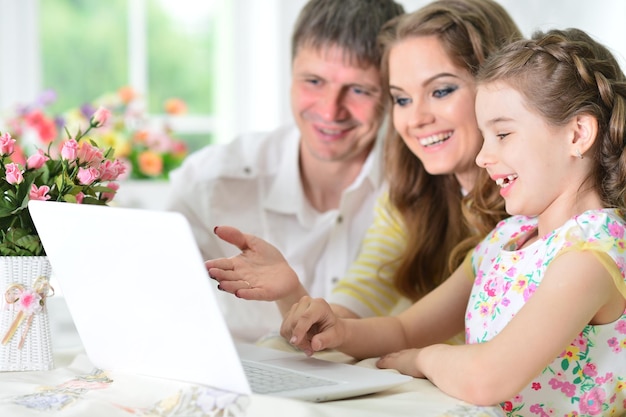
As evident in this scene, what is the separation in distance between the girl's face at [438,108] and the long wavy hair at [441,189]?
1.2 inches

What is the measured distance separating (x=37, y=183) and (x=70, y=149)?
8 cm

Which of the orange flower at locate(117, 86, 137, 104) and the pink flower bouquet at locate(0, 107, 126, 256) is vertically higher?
the pink flower bouquet at locate(0, 107, 126, 256)

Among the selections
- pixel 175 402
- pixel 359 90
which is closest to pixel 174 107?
pixel 359 90

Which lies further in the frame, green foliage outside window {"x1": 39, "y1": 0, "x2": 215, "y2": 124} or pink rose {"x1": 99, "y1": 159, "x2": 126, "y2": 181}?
green foliage outside window {"x1": 39, "y1": 0, "x2": 215, "y2": 124}

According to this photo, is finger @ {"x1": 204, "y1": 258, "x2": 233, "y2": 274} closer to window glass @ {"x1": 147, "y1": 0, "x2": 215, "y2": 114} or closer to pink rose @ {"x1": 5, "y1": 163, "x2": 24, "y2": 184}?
pink rose @ {"x1": 5, "y1": 163, "x2": 24, "y2": 184}

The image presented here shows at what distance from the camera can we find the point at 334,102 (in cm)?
227

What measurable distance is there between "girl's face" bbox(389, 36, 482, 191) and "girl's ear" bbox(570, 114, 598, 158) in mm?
520

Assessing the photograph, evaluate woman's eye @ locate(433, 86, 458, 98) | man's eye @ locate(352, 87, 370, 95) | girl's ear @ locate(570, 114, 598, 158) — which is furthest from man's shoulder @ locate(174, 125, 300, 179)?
girl's ear @ locate(570, 114, 598, 158)

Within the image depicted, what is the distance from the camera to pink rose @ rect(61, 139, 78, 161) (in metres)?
1.42

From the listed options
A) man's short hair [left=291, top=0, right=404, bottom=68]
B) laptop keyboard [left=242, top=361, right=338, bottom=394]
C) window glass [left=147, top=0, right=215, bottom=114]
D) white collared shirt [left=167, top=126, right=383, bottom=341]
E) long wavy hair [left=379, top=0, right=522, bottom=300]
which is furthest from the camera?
window glass [left=147, top=0, right=215, bottom=114]

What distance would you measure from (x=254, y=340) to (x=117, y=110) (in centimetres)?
219

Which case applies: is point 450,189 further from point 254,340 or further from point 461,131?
point 254,340

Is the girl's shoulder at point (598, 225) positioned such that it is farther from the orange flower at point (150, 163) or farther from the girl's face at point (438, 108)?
the orange flower at point (150, 163)

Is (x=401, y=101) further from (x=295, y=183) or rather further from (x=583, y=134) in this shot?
(x=583, y=134)
